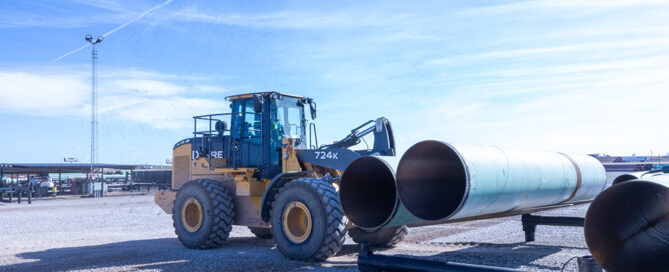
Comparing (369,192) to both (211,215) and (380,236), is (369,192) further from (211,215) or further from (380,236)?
(211,215)

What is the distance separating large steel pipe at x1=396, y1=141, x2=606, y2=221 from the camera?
5.09 m

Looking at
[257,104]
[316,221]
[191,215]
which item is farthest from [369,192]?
[191,215]

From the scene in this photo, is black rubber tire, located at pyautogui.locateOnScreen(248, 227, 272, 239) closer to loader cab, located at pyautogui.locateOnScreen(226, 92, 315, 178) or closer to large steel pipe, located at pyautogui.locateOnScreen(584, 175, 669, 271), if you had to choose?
loader cab, located at pyautogui.locateOnScreen(226, 92, 315, 178)

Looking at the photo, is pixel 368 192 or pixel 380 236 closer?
pixel 368 192

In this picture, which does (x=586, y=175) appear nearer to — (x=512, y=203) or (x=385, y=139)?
(x=512, y=203)

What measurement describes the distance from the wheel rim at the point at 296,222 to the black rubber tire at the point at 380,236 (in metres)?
1.16

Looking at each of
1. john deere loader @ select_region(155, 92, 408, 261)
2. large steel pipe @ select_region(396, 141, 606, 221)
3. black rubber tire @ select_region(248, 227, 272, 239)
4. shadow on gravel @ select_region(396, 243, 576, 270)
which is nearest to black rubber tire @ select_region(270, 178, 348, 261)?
john deere loader @ select_region(155, 92, 408, 261)

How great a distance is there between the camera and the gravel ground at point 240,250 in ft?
30.2

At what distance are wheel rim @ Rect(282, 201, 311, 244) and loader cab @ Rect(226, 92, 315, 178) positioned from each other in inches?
75.9

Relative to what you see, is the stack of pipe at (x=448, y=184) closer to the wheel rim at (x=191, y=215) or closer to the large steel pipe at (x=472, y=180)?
the large steel pipe at (x=472, y=180)

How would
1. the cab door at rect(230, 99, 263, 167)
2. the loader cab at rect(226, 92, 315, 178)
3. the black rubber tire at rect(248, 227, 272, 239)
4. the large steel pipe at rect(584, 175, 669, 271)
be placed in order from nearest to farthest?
the large steel pipe at rect(584, 175, 669, 271), the loader cab at rect(226, 92, 315, 178), the cab door at rect(230, 99, 263, 167), the black rubber tire at rect(248, 227, 272, 239)

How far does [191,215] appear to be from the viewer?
12.1 meters

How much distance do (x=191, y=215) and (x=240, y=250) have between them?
1581 mm

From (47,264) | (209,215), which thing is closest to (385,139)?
(209,215)
